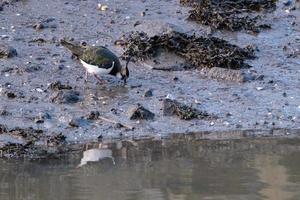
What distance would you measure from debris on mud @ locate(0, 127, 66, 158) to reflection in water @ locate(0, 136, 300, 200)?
0.76 ft

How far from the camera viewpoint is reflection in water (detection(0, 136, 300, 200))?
282 inches

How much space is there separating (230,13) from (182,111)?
3761mm

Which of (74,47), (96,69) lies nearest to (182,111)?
(96,69)

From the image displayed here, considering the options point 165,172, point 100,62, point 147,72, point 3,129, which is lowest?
point 147,72

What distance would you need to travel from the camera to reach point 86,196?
7.00m

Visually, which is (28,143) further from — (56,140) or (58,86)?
(58,86)

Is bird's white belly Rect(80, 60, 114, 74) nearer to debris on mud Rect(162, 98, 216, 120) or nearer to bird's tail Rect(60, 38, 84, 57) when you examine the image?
bird's tail Rect(60, 38, 84, 57)

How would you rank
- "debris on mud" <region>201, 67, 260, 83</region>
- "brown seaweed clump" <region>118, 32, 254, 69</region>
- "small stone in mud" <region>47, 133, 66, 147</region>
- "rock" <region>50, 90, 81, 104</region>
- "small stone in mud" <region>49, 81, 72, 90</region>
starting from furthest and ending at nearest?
"brown seaweed clump" <region>118, 32, 254, 69</region>, "debris on mud" <region>201, 67, 260, 83</region>, "small stone in mud" <region>49, 81, 72, 90</region>, "rock" <region>50, 90, 81, 104</region>, "small stone in mud" <region>47, 133, 66, 147</region>

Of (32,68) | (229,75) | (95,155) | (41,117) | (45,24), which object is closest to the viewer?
(95,155)

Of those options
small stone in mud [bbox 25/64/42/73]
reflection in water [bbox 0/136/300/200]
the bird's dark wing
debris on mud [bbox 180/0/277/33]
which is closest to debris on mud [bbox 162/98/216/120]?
reflection in water [bbox 0/136/300/200]

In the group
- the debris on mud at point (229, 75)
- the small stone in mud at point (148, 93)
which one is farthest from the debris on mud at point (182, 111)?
the debris on mud at point (229, 75)

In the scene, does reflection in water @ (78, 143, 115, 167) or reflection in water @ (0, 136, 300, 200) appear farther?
reflection in water @ (78, 143, 115, 167)

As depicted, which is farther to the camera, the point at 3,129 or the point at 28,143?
the point at 3,129

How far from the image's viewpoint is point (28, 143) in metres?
8.43
